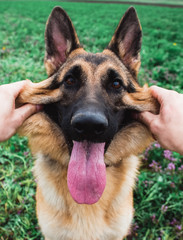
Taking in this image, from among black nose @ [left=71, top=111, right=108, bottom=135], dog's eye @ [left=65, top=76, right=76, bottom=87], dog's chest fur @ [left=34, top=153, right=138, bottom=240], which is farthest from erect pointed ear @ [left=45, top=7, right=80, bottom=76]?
dog's chest fur @ [left=34, top=153, right=138, bottom=240]

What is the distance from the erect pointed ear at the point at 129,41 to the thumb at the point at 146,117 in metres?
0.65

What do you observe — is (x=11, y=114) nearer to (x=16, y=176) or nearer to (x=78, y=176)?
(x=78, y=176)

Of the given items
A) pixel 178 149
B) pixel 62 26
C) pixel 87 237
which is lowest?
pixel 87 237

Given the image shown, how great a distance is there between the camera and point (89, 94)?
7.19 feet

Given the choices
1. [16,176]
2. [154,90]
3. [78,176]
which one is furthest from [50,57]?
[16,176]

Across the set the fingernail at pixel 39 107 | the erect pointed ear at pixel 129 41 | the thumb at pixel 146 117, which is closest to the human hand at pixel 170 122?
the thumb at pixel 146 117

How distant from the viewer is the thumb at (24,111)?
217 centimetres

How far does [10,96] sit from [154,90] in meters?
1.49

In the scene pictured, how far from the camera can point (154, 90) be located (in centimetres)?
234

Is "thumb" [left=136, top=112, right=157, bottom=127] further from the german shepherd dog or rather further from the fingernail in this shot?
the fingernail

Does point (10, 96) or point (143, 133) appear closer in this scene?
point (10, 96)

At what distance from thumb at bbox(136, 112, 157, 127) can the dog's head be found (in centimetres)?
7

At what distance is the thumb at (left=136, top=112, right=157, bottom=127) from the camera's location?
2.26 metres

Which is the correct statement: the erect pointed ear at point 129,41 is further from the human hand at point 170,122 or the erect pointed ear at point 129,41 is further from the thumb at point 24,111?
the thumb at point 24,111
